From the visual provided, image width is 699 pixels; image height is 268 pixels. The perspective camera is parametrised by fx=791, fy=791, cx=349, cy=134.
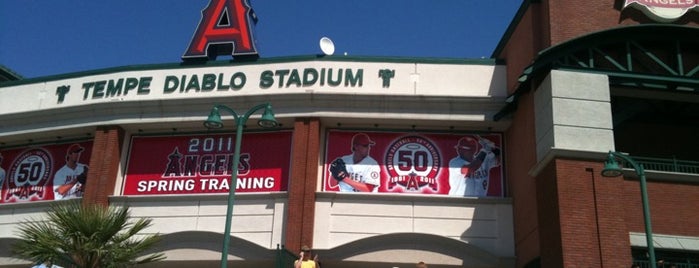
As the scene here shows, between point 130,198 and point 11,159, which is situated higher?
point 11,159

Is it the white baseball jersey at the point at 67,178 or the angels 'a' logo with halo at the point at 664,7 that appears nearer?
the angels 'a' logo with halo at the point at 664,7

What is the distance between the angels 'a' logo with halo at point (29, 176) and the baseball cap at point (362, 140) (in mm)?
11049

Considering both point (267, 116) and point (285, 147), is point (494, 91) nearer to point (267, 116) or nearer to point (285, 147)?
point (285, 147)

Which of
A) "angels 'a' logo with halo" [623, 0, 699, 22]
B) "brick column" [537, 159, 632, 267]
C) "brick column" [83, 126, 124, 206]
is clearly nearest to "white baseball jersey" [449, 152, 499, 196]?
"brick column" [537, 159, 632, 267]

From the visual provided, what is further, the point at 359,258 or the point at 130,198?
the point at 130,198

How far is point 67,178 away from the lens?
27.7 meters

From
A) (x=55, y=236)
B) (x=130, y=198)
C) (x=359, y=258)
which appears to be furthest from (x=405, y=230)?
(x=55, y=236)

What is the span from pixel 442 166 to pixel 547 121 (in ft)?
16.4

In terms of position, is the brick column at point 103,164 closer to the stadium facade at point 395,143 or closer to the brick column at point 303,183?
the stadium facade at point 395,143

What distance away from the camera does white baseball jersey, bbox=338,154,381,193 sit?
83.4 ft

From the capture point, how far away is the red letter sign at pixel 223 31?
27.8 metres

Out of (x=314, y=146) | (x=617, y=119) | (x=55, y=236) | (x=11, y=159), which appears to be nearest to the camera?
(x=55, y=236)

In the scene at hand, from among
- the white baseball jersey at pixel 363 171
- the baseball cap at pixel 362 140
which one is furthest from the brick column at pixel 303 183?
the baseball cap at pixel 362 140

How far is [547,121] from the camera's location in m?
21.4
